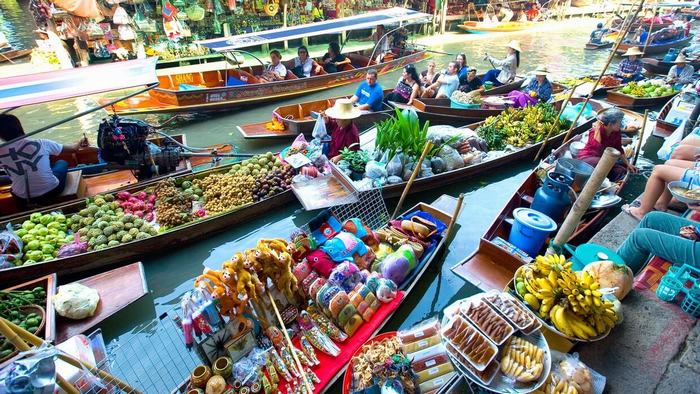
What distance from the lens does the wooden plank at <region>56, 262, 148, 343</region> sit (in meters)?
3.82

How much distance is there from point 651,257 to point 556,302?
1.52 m

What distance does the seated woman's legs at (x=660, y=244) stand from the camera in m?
3.13

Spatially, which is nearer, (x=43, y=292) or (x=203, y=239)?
(x=43, y=292)

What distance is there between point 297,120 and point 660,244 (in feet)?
23.9

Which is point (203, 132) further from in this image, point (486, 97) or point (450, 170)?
point (486, 97)

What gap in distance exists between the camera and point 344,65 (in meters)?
12.7

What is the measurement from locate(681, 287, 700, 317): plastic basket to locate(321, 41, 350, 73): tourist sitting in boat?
10938mm

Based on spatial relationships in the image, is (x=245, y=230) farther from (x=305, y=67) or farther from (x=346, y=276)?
(x=305, y=67)

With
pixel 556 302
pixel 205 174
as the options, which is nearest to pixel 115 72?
pixel 205 174

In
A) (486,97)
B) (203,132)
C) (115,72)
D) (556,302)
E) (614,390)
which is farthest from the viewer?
(486,97)

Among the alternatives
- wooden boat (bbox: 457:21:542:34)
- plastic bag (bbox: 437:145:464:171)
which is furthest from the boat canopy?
wooden boat (bbox: 457:21:542:34)

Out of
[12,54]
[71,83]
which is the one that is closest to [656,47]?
[71,83]

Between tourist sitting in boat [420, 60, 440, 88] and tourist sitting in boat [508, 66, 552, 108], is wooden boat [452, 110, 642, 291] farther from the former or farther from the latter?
tourist sitting in boat [420, 60, 440, 88]

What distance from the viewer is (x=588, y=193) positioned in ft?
11.4
